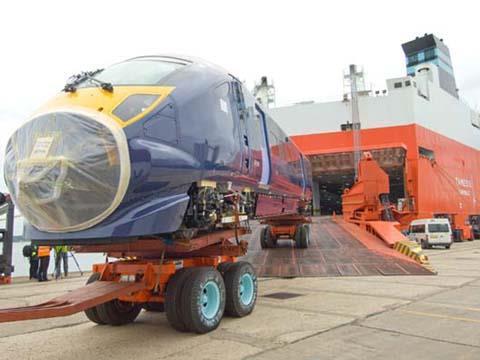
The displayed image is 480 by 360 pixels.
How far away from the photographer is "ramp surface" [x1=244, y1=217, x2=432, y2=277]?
12.6 meters

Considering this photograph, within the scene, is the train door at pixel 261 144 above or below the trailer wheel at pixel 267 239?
above

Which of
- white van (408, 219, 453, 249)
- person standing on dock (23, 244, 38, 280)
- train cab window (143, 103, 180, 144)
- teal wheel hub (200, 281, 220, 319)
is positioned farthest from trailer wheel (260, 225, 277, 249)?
white van (408, 219, 453, 249)

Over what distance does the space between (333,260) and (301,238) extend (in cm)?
246

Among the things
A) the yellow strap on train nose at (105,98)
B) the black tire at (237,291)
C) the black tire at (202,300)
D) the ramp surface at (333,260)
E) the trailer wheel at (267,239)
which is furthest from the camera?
the trailer wheel at (267,239)

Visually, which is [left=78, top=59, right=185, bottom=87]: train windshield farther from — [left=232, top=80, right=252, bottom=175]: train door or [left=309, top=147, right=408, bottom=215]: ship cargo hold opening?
[left=309, top=147, right=408, bottom=215]: ship cargo hold opening

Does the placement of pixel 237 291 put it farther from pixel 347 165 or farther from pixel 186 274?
pixel 347 165

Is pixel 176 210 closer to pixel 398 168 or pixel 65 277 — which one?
pixel 65 277

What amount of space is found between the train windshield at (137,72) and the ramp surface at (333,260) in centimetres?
773

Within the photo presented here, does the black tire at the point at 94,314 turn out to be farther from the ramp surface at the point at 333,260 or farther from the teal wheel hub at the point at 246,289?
the ramp surface at the point at 333,260

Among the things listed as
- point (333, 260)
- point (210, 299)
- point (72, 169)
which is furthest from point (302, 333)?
point (333, 260)

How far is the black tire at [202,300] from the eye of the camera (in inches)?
247

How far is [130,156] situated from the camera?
5289 mm

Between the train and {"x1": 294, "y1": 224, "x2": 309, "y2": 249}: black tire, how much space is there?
9.06 metres

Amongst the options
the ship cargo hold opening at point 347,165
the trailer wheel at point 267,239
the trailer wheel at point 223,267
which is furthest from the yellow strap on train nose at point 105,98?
the ship cargo hold opening at point 347,165
